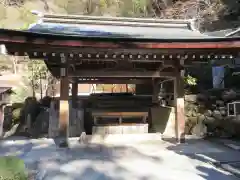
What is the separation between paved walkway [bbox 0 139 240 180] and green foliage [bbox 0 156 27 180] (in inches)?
21.5

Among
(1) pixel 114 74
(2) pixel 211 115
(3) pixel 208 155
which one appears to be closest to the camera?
(3) pixel 208 155

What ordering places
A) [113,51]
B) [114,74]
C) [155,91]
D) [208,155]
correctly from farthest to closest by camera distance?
[155,91] → [114,74] → [113,51] → [208,155]

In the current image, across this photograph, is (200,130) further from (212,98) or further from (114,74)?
(114,74)

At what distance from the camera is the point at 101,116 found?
783 centimetres

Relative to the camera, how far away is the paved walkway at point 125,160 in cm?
423

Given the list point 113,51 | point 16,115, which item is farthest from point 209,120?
point 16,115

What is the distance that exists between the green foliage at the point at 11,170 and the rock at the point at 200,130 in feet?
19.5

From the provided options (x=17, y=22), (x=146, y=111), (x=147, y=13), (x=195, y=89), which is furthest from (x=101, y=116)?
(x=17, y=22)

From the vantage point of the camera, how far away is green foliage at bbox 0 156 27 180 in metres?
3.48

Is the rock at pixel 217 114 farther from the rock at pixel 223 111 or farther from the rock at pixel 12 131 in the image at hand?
the rock at pixel 12 131

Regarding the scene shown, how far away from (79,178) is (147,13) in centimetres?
1679

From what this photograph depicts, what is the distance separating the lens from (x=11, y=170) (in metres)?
3.64

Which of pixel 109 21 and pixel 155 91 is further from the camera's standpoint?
pixel 155 91

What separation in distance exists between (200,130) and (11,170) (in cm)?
624
